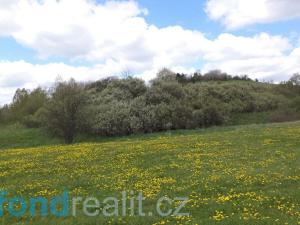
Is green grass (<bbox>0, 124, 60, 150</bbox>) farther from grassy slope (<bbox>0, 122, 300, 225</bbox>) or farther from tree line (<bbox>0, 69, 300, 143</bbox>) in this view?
grassy slope (<bbox>0, 122, 300, 225</bbox>)

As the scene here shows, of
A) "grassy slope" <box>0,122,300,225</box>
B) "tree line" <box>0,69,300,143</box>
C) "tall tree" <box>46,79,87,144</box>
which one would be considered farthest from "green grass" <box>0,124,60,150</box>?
"grassy slope" <box>0,122,300,225</box>

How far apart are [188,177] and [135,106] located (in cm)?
4650

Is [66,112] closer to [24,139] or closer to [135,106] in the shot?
[135,106]

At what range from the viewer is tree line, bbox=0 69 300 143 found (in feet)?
167

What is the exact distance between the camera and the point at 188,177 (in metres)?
19.8

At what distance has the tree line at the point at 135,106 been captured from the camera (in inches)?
2004

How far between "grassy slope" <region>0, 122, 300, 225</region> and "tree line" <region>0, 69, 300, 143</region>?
62.7 feet

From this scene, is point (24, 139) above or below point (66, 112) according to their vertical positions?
below

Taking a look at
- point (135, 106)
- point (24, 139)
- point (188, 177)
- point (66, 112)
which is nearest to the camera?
point (188, 177)

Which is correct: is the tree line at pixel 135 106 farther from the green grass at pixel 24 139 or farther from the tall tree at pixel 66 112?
the green grass at pixel 24 139

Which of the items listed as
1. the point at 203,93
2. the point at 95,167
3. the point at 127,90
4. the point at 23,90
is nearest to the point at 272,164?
the point at 95,167

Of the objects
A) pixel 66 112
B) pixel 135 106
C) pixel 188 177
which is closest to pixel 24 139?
pixel 135 106

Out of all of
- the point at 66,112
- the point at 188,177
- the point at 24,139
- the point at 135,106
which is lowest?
the point at 188,177

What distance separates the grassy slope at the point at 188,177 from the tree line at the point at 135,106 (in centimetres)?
1911
